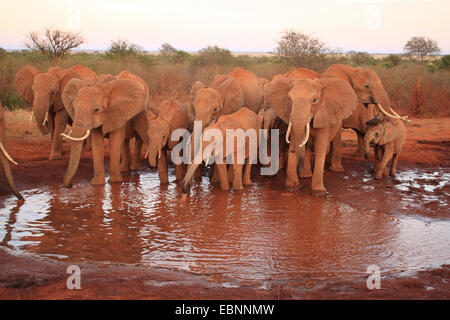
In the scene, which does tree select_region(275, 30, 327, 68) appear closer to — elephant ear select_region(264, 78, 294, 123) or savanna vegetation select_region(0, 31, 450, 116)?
savanna vegetation select_region(0, 31, 450, 116)

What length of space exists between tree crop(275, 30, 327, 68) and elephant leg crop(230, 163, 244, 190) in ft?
41.9

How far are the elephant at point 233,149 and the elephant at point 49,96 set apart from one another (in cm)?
366

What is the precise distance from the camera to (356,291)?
4773mm

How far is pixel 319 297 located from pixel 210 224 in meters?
2.79

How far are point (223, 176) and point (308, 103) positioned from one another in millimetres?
1807

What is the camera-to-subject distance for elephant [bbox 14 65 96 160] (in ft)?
34.3

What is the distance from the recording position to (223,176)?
8805 millimetres

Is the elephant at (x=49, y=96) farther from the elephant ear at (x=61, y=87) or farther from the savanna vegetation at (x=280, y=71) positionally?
the savanna vegetation at (x=280, y=71)

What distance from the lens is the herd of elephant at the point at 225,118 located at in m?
8.52

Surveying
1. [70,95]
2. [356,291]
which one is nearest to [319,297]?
[356,291]

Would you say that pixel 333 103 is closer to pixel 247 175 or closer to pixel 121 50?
pixel 247 175

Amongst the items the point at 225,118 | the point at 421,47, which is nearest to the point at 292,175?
the point at 225,118

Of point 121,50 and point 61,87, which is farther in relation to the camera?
point 121,50

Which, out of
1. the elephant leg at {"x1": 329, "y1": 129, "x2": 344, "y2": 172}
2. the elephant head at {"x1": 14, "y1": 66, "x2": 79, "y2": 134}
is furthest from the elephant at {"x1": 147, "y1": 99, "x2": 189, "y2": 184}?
the elephant leg at {"x1": 329, "y1": 129, "x2": 344, "y2": 172}
